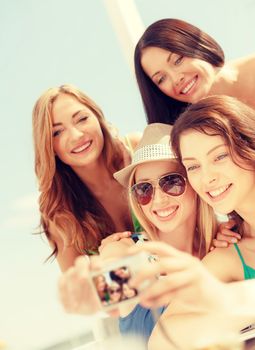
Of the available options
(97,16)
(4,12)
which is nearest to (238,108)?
(97,16)

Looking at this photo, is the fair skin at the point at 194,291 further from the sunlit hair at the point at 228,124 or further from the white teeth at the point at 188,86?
the white teeth at the point at 188,86

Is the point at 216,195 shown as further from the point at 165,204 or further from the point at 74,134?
the point at 74,134

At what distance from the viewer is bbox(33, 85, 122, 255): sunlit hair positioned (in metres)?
2.74

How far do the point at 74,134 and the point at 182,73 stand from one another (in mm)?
716

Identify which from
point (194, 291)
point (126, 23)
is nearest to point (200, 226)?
point (194, 291)

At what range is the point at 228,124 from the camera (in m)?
1.73

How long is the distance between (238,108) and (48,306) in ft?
3.42

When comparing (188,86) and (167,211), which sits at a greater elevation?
(188,86)

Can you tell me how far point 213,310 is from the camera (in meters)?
1.05

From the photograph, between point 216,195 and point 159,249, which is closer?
point 159,249

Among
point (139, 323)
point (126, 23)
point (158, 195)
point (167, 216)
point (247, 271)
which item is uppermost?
point (126, 23)

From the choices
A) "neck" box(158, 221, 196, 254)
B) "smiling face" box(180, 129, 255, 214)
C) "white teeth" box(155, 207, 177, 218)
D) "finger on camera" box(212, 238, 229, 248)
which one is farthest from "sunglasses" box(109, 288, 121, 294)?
"neck" box(158, 221, 196, 254)

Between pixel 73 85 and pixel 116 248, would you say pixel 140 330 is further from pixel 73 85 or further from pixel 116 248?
pixel 73 85

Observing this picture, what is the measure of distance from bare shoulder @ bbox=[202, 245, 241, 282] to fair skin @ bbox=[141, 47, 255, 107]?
39.6 inches
